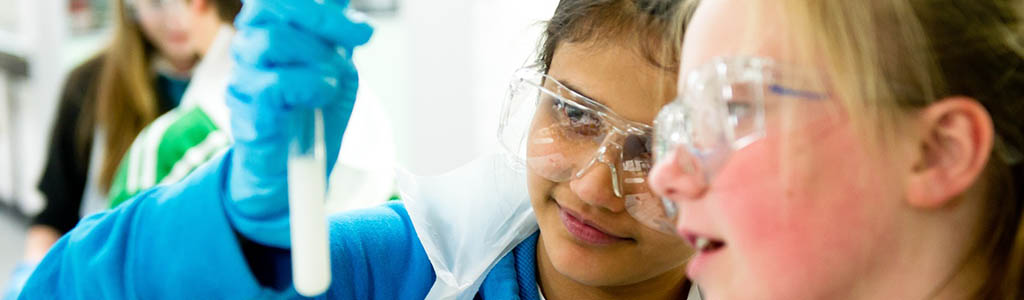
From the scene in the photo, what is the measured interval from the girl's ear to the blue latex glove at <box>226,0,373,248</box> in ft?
2.04

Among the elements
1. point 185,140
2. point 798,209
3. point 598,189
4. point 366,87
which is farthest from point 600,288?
point 366,87

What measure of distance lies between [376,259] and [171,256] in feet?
1.06

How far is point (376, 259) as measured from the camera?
1465 mm

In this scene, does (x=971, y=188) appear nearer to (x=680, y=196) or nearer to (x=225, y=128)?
(x=680, y=196)

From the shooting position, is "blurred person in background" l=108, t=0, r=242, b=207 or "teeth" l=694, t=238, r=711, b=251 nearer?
"teeth" l=694, t=238, r=711, b=251

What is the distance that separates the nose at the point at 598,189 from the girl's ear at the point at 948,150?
449mm

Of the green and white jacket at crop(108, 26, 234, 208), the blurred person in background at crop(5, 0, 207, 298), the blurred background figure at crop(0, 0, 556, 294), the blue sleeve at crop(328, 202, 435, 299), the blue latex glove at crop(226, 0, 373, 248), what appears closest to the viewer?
the blue latex glove at crop(226, 0, 373, 248)

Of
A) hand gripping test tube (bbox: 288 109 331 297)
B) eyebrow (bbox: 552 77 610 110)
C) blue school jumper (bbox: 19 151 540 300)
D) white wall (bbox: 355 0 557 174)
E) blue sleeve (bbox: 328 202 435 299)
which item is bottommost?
white wall (bbox: 355 0 557 174)

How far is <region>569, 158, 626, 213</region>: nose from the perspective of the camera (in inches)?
51.3

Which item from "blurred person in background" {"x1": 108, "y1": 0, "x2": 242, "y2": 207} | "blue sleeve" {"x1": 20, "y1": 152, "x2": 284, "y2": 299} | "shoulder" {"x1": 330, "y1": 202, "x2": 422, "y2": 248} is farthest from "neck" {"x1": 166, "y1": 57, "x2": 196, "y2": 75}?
"blue sleeve" {"x1": 20, "y1": 152, "x2": 284, "y2": 299}

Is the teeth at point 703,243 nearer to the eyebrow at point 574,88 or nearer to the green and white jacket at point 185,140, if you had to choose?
the eyebrow at point 574,88

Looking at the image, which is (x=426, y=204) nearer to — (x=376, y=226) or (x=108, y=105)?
(x=376, y=226)

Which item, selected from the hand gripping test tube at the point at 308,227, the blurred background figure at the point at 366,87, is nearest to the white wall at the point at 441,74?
the blurred background figure at the point at 366,87

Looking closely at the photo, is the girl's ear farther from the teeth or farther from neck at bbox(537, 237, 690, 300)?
neck at bbox(537, 237, 690, 300)
